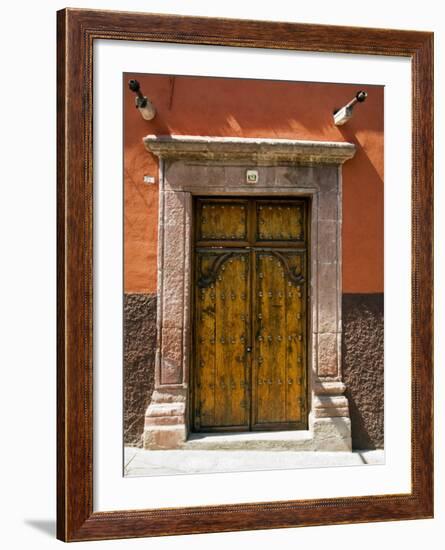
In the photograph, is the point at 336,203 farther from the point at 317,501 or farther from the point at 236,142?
the point at 317,501

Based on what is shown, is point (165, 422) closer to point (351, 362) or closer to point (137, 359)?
point (137, 359)

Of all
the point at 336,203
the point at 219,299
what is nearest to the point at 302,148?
the point at 336,203

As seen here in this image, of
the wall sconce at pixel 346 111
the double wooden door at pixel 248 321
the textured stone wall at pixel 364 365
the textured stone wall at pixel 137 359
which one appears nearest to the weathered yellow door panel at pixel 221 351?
the double wooden door at pixel 248 321

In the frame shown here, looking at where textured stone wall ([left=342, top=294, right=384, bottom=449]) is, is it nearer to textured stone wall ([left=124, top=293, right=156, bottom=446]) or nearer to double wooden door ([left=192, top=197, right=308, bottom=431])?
double wooden door ([left=192, top=197, right=308, bottom=431])

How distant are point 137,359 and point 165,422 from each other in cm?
47

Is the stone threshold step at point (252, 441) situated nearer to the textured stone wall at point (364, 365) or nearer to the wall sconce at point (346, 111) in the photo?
the textured stone wall at point (364, 365)

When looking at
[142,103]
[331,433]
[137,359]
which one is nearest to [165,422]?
[137,359]

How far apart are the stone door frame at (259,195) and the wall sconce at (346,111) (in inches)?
5.9

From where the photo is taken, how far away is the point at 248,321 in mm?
3186

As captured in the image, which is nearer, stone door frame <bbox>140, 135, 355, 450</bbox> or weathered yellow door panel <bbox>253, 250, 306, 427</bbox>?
stone door frame <bbox>140, 135, 355, 450</bbox>

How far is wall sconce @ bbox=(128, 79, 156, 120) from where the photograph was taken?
258 centimetres

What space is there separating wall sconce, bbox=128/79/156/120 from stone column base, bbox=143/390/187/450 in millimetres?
1538

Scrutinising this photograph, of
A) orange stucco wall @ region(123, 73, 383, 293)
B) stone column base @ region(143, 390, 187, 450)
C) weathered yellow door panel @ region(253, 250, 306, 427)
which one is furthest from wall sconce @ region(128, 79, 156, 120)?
stone column base @ region(143, 390, 187, 450)

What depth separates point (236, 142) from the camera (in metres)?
3.15
